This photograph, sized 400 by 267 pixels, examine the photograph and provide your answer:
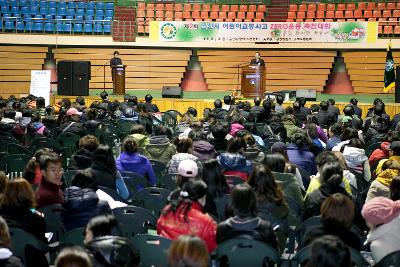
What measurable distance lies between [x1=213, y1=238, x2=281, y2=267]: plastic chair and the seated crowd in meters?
0.24

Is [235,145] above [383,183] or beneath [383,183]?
above

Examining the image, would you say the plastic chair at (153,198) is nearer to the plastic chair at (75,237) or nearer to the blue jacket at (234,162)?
the blue jacket at (234,162)

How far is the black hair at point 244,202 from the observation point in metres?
5.62

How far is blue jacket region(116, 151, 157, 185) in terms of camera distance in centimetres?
888

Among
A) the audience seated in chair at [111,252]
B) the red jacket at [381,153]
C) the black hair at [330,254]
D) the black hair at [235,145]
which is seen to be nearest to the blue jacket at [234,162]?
the black hair at [235,145]

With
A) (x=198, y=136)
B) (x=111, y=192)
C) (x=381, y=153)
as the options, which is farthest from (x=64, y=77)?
(x=111, y=192)

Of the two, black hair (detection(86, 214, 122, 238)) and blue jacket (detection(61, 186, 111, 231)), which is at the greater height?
black hair (detection(86, 214, 122, 238))

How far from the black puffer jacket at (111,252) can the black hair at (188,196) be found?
1.21 metres

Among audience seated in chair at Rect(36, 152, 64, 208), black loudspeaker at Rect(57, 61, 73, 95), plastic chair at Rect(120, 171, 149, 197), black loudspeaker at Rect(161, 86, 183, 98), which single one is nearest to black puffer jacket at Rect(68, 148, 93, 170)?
plastic chair at Rect(120, 171, 149, 197)

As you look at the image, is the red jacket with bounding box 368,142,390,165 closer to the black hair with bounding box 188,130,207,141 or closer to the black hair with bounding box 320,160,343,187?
the black hair with bounding box 188,130,207,141

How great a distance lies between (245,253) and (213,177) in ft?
6.75

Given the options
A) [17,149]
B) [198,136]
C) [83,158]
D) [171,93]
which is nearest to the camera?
[83,158]

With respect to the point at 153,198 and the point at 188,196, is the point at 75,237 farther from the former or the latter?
the point at 153,198

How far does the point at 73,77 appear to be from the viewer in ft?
68.6
